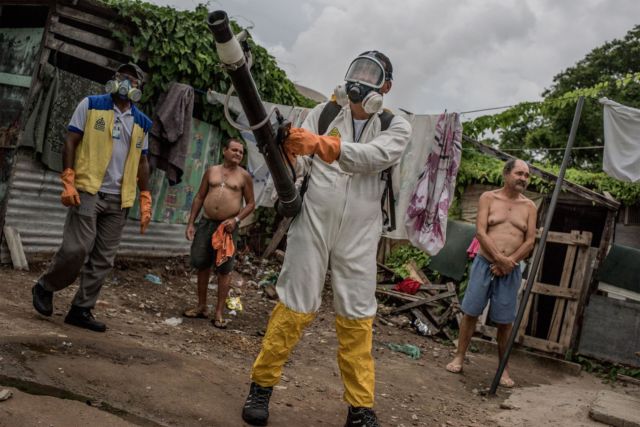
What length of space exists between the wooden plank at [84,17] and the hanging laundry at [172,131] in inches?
41.5

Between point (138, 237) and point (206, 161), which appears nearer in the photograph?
point (138, 237)

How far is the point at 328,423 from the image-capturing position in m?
3.35

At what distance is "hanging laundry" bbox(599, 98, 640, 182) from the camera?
676 centimetres

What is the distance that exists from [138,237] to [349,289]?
5443 millimetres

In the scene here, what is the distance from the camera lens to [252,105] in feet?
8.80

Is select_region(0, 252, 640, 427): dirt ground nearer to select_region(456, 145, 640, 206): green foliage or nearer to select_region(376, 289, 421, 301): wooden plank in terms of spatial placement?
select_region(376, 289, 421, 301): wooden plank

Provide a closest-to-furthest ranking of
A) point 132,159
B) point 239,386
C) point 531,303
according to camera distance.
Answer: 1. point 239,386
2. point 132,159
3. point 531,303

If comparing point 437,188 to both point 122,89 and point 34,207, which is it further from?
point 34,207

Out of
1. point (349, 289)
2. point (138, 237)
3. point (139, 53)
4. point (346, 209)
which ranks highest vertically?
point (139, 53)

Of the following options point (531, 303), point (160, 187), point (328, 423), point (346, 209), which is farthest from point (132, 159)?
point (531, 303)

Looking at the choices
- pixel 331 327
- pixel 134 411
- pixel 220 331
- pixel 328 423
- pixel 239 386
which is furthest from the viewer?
pixel 331 327

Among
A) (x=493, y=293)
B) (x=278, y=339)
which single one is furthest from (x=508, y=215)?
(x=278, y=339)

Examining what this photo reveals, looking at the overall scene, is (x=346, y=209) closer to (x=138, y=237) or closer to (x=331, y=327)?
(x=331, y=327)

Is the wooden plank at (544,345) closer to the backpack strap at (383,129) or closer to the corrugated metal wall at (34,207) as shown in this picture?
the backpack strap at (383,129)
